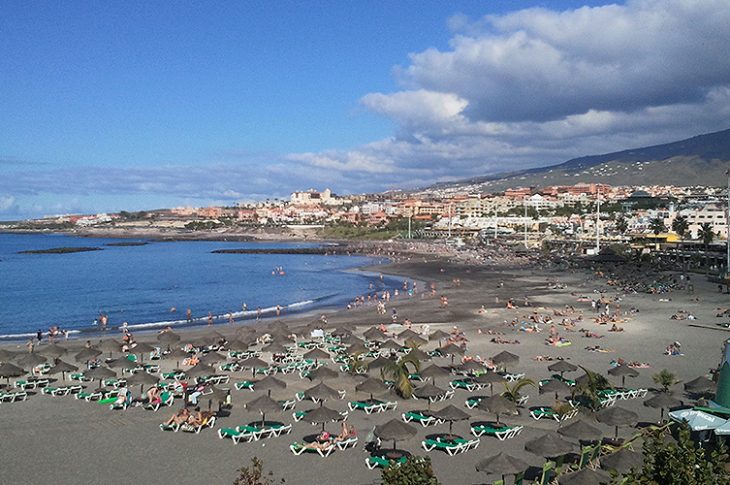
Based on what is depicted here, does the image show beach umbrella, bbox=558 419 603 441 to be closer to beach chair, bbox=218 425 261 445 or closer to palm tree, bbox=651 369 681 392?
palm tree, bbox=651 369 681 392

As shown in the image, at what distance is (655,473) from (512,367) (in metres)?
15.3

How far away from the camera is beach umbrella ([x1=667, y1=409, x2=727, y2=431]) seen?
43.1 ft

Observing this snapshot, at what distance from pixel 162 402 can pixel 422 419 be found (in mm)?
7806

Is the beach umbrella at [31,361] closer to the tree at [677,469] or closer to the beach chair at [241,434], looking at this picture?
the beach chair at [241,434]

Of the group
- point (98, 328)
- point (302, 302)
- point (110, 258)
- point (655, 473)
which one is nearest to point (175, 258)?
point (110, 258)

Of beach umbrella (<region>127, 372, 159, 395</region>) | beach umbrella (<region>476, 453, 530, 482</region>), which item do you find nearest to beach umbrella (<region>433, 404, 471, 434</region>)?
beach umbrella (<region>476, 453, 530, 482</region>)

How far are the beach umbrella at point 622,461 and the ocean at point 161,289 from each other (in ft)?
98.8

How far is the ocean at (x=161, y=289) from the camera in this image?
1652 inches

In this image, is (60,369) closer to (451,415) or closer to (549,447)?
(451,415)

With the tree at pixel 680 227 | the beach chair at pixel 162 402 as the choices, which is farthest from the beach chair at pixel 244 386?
the tree at pixel 680 227

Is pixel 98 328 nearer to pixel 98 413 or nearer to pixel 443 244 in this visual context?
pixel 98 413

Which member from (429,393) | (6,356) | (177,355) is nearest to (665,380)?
(429,393)

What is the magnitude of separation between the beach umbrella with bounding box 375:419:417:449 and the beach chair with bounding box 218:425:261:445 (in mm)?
3428

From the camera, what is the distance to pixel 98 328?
37062 mm
